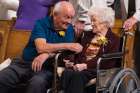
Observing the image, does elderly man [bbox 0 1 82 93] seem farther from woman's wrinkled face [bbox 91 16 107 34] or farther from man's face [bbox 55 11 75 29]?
woman's wrinkled face [bbox 91 16 107 34]

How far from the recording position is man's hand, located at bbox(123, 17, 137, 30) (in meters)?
4.46

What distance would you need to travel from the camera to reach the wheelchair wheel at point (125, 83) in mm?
4062

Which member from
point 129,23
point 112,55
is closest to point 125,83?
point 112,55

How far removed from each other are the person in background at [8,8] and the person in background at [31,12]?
241mm

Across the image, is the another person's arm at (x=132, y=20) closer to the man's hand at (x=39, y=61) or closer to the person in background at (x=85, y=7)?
the person in background at (x=85, y=7)

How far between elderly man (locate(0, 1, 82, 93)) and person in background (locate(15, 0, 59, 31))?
0.51 meters

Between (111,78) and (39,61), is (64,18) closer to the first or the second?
(39,61)

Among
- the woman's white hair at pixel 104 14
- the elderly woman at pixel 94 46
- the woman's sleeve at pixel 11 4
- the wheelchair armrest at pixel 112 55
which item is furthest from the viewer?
the woman's sleeve at pixel 11 4

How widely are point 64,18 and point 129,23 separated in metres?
0.64

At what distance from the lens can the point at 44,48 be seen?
425cm

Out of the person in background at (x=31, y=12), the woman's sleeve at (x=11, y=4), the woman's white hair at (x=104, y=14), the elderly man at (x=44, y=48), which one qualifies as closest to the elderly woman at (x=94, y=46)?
the woman's white hair at (x=104, y=14)

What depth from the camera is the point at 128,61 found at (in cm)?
470

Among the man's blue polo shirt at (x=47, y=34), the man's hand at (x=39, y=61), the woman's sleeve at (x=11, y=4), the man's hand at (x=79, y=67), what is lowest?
the man's hand at (x=79, y=67)

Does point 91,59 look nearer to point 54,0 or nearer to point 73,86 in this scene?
point 73,86
